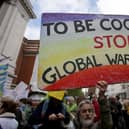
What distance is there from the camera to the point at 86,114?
3.27 meters

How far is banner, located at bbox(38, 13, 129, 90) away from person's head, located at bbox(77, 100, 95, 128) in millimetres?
208

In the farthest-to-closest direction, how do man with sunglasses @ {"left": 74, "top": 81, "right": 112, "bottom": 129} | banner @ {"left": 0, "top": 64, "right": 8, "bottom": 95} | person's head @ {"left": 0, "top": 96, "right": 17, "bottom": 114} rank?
banner @ {"left": 0, "top": 64, "right": 8, "bottom": 95}
person's head @ {"left": 0, "top": 96, "right": 17, "bottom": 114}
man with sunglasses @ {"left": 74, "top": 81, "right": 112, "bottom": 129}

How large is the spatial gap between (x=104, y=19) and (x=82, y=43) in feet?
1.05

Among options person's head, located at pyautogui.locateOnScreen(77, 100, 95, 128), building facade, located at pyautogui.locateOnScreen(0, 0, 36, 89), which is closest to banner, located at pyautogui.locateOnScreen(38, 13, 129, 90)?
person's head, located at pyautogui.locateOnScreen(77, 100, 95, 128)

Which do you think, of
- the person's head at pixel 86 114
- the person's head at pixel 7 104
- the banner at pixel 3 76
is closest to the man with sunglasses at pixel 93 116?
the person's head at pixel 86 114

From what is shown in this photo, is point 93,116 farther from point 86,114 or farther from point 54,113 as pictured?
point 54,113

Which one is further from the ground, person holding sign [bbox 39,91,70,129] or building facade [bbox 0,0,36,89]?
building facade [bbox 0,0,36,89]

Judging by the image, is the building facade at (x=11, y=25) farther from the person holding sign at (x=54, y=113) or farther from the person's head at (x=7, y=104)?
the person holding sign at (x=54, y=113)

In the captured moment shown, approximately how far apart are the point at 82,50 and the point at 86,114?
54cm

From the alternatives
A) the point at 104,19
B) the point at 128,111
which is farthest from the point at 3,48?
the point at 104,19

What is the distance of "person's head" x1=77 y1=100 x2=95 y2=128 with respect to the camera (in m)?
3.22

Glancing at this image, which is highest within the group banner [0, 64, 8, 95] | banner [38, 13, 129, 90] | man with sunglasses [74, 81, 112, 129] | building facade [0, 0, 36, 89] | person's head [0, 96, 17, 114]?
building facade [0, 0, 36, 89]

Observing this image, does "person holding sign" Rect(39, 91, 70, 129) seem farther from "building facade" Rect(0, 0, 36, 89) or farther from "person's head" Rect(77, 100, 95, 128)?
"building facade" Rect(0, 0, 36, 89)

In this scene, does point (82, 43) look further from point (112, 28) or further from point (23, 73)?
point (23, 73)
